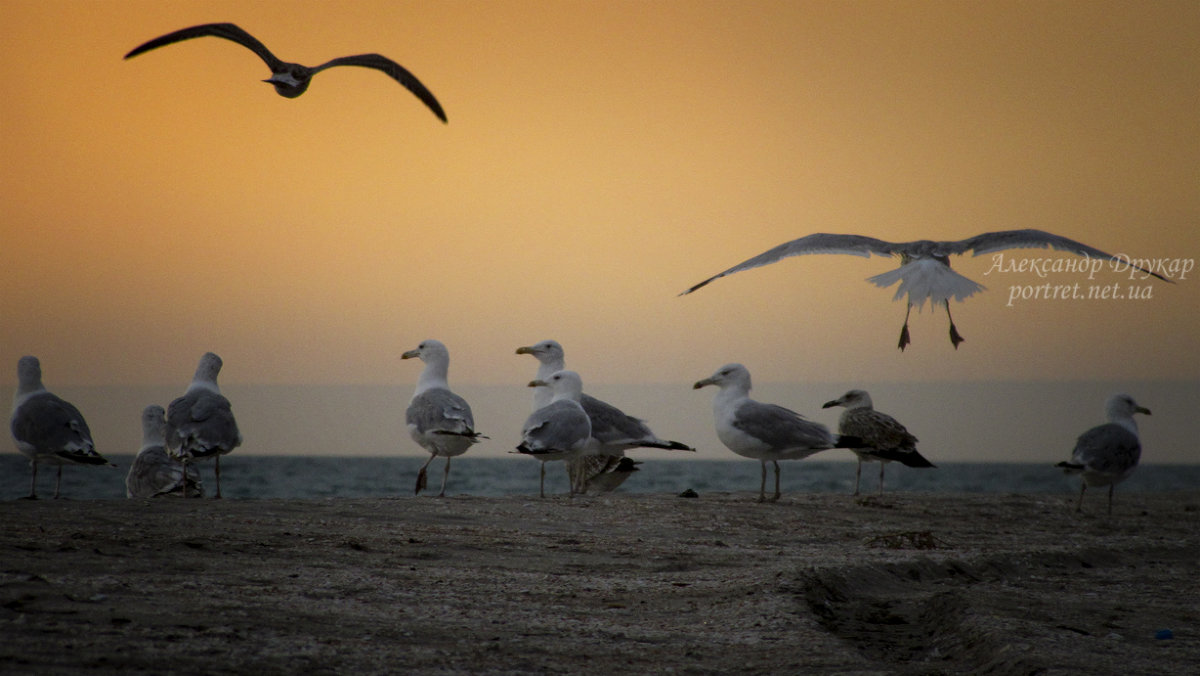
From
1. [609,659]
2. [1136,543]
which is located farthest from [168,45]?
[1136,543]

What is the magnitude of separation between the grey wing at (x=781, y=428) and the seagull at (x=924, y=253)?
1.84 metres

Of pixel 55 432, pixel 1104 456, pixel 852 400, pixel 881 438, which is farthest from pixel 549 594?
pixel 1104 456

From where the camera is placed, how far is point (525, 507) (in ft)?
30.2

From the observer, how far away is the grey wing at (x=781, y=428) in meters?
11.2

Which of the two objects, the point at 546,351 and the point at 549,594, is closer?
the point at 549,594

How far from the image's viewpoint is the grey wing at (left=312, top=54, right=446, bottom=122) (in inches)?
387

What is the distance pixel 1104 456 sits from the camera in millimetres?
12398

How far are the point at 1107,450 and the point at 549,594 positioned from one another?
914cm

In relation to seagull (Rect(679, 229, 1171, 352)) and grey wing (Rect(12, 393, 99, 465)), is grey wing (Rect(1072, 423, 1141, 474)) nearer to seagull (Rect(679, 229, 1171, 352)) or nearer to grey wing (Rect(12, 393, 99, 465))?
seagull (Rect(679, 229, 1171, 352))

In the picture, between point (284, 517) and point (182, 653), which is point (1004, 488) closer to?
point (284, 517)

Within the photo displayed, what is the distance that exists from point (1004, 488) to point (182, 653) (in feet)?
143

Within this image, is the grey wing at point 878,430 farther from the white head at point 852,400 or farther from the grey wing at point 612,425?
the grey wing at point 612,425

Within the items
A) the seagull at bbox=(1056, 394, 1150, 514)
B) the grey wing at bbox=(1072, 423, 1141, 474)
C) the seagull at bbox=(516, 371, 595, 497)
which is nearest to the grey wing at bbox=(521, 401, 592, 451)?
the seagull at bbox=(516, 371, 595, 497)

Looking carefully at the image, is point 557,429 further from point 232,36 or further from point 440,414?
point 232,36
